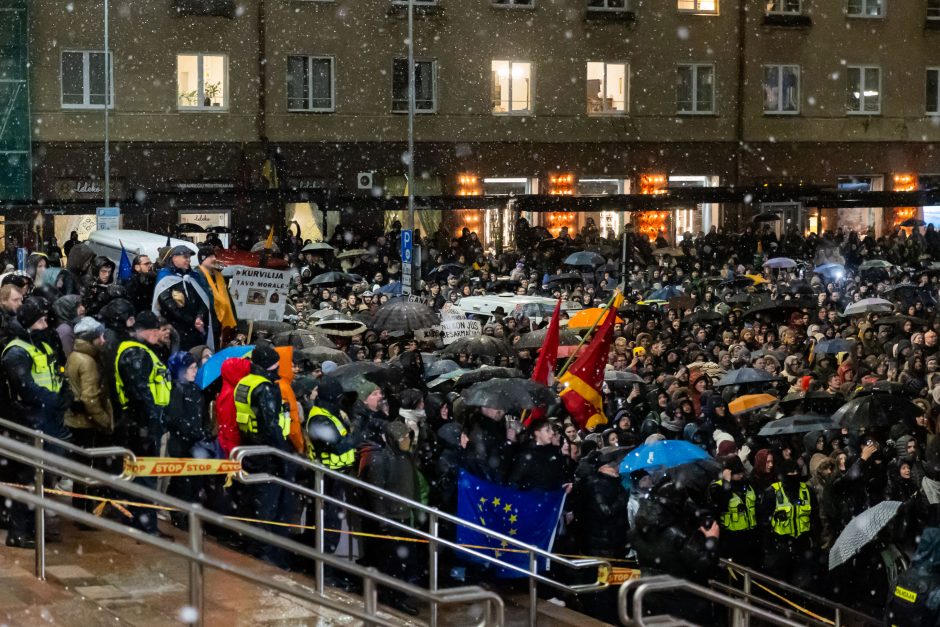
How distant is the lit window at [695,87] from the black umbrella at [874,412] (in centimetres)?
3040

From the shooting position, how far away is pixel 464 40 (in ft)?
137

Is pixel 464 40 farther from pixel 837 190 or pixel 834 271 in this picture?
pixel 834 271

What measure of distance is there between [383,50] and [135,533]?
3530 cm

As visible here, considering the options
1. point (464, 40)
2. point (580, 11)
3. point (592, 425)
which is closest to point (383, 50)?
point (464, 40)

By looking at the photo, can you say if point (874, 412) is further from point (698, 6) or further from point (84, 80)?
point (698, 6)

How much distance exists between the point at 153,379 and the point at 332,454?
4.68 feet

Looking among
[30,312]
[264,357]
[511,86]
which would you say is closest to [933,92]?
[511,86]

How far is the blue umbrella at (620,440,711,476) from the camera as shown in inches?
439

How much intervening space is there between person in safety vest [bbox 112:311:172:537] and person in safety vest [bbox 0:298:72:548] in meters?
0.49

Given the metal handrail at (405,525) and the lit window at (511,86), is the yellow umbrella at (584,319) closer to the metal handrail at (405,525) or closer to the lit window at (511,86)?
the metal handrail at (405,525)

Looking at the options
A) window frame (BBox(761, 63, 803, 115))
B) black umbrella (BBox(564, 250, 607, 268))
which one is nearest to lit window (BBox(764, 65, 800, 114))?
window frame (BBox(761, 63, 803, 115))

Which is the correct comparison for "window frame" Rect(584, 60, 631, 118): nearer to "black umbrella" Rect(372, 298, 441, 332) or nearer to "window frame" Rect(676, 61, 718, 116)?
"window frame" Rect(676, 61, 718, 116)

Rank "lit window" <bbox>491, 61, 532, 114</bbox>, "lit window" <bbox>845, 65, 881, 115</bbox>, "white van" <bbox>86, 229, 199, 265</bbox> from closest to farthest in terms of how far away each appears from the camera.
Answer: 1. "white van" <bbox>86, 229, 199, 265</bbox>
2. "lit window" <bbox>491, 61, 532, 114</bbox>
3. "lit window" <bbox>845, 65, 881, 115</bbox>

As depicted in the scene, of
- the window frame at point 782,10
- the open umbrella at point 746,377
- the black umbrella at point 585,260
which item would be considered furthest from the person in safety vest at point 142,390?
the window frame at point 782,10
